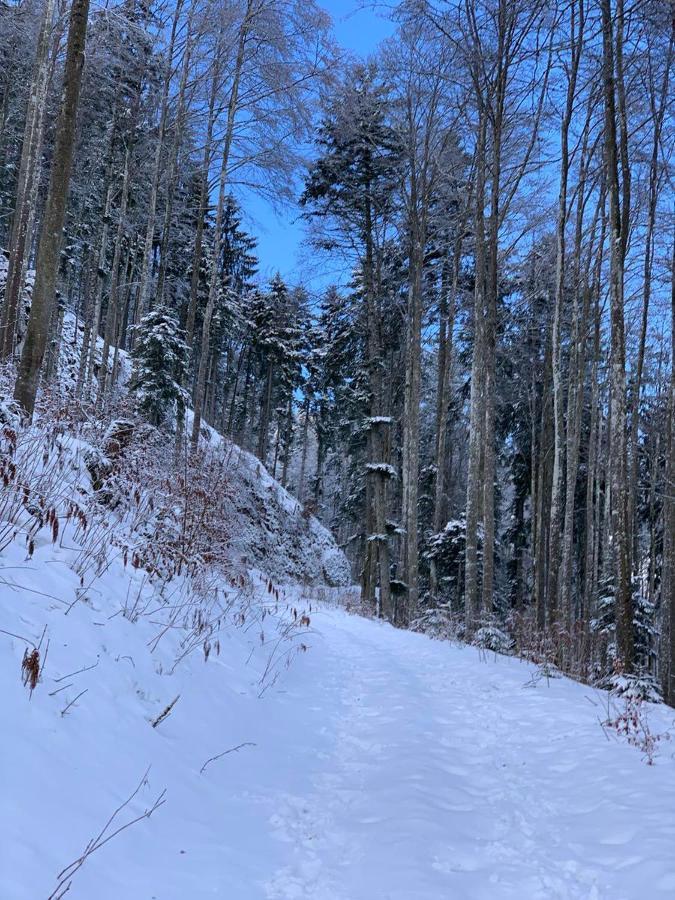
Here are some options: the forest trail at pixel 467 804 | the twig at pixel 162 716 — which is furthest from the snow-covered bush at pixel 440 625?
the twig at pixel 162 716

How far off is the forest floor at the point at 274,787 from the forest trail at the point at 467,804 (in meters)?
→ 0.01

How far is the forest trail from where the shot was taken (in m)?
2.08

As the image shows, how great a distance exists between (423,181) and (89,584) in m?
12.8

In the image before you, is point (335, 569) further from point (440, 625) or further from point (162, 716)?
point (162, 716)

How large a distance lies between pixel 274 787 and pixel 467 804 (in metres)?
1.04

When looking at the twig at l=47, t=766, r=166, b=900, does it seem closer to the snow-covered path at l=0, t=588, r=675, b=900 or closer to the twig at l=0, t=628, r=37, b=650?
the snow-covered path at l=0, t=588, r=675, b=900

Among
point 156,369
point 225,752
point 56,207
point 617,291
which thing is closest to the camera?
point 225,752

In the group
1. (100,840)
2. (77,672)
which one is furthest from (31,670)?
(100,840)

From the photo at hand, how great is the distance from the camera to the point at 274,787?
9.07ft

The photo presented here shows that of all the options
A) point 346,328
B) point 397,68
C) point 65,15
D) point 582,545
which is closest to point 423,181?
point 397,68

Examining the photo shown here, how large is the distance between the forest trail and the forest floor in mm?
12

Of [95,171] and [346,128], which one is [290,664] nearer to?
[346,128]

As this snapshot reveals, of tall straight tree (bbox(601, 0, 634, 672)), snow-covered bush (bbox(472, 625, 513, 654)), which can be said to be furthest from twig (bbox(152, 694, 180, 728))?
snow-covered bush (bbox(472, 625, 513, 654))

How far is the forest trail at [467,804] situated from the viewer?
2080mm
